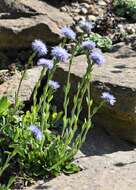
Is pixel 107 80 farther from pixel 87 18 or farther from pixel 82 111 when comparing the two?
pixel 87 18

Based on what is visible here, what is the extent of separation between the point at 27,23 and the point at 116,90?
1931 mm

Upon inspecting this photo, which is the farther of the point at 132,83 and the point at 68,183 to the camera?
the point at 132,83

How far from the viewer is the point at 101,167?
507 cm

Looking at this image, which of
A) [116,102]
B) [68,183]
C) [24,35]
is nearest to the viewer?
[68,183]

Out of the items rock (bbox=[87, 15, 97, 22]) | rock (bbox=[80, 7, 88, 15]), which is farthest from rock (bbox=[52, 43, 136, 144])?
rock (bbox=[80, 7, 88, 15])

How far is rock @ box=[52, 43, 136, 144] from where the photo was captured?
5.48m

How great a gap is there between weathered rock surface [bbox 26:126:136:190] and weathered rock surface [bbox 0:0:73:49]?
1.72 m

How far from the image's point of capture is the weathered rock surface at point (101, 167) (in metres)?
4.69

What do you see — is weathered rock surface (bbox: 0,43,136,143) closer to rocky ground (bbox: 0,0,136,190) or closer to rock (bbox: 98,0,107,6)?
rocky ground (bbox: 0,0,136,190)

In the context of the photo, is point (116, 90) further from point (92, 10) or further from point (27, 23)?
point (92, 10)

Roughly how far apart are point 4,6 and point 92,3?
1.30 meters

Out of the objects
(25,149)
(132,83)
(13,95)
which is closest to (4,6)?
(13,95)

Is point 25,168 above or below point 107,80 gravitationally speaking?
below

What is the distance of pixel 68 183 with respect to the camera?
4.75 m
